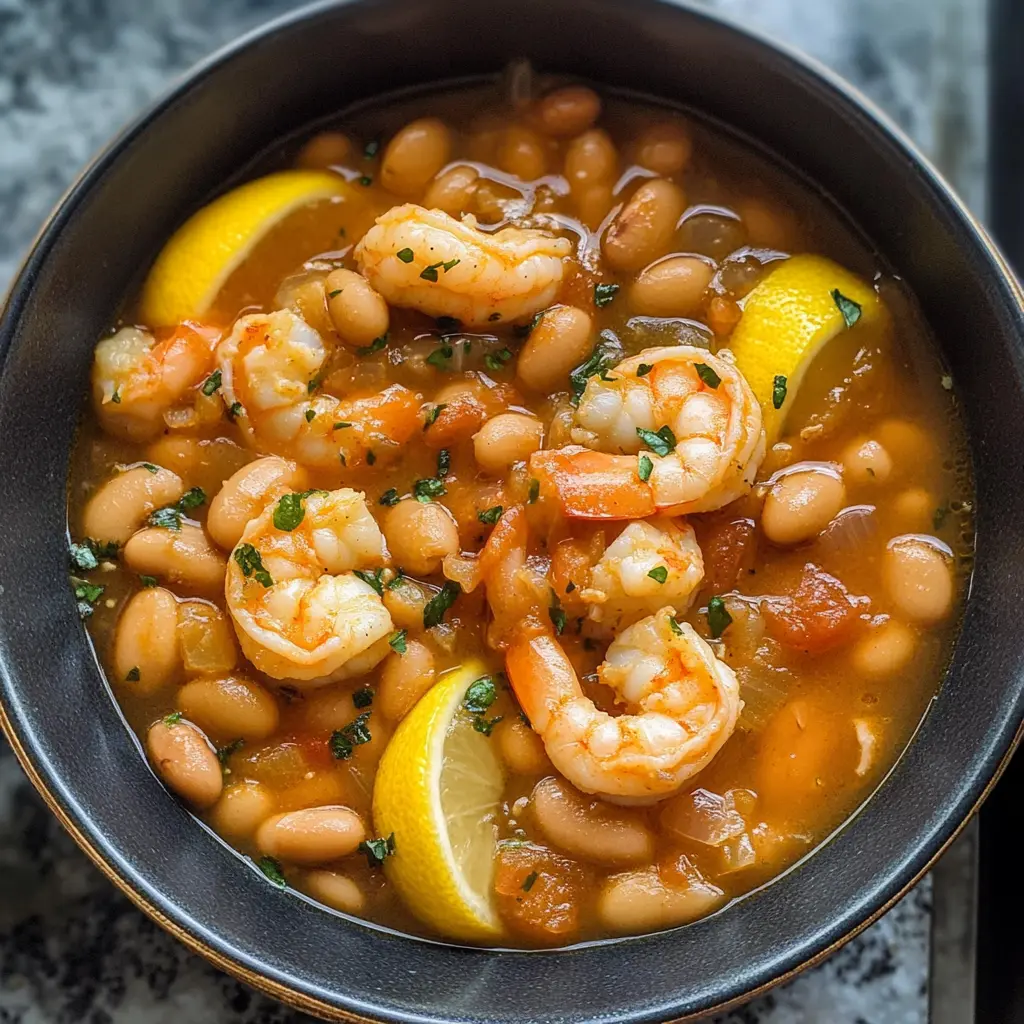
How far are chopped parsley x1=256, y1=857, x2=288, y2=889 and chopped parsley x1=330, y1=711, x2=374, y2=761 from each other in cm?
31

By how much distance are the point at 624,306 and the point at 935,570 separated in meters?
1.04

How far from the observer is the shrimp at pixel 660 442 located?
2.92 m

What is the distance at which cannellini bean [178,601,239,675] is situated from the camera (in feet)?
10.2

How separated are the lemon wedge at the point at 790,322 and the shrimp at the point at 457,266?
1.69 feet

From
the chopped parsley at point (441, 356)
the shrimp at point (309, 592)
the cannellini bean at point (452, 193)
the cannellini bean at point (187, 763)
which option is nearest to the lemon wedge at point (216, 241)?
the cannellini bean at point (452, 193)

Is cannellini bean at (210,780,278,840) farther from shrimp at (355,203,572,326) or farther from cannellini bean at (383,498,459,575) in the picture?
shrimp at (355,203,572,326)

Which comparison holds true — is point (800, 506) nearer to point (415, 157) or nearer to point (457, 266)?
point (457, 266)

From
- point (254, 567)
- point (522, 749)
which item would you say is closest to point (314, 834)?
point (522, 749)

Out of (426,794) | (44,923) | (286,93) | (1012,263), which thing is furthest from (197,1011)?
(1012,263)

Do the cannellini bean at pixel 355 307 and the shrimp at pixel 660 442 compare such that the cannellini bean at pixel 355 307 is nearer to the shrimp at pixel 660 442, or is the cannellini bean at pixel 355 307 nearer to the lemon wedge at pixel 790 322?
the shrimp at pixel 660 442

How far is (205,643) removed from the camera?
123 inches

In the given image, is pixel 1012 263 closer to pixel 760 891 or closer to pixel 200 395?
pixel 760 891

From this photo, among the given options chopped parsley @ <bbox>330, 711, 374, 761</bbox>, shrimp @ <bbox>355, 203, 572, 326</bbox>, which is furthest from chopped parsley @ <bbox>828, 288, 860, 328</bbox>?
chopped parsley @ <bbox>330, 711, 374, 761</bbox>

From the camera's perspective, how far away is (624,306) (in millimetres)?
3291
